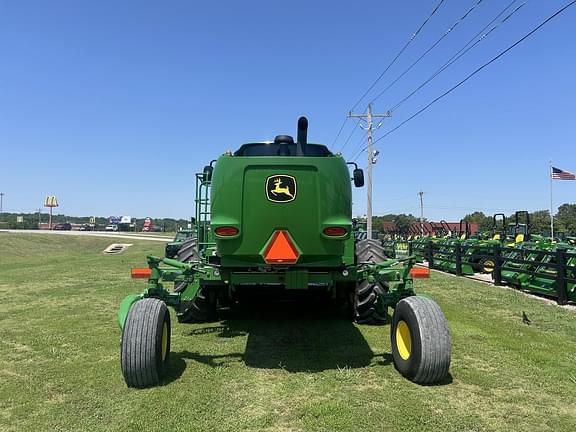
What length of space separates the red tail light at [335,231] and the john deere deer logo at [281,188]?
1.53ft

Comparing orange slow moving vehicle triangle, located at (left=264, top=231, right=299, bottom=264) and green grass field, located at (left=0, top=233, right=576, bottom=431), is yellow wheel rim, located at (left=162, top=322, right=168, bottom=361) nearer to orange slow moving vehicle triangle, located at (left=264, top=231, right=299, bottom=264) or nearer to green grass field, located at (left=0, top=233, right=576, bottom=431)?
green grass field, located at (left=0, top=233, right=576, bottom=431)

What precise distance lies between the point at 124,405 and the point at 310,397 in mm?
1553

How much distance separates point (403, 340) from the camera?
15.9 ft

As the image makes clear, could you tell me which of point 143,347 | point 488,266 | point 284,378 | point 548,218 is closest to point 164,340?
point 143,347

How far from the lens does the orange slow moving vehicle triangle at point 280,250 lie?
4625 millimetres

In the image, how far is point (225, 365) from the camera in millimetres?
5062

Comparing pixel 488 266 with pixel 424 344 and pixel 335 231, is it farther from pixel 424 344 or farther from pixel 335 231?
pixel 335 231

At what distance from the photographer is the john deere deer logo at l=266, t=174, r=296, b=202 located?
15.1 feet

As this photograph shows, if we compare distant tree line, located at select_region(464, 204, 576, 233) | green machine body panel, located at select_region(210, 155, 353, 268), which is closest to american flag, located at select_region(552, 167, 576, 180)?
green machine body panel, located at select_region(210, 155, 353, 268)

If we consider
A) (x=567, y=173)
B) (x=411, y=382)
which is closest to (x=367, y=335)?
(x=411, y=382)

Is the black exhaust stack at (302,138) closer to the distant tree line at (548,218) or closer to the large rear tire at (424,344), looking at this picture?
the large rear tire at (424,344)

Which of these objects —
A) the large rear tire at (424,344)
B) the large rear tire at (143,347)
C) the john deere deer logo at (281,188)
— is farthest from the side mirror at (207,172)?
the large rear tire at (424,344)

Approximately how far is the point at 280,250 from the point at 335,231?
1.87 ft

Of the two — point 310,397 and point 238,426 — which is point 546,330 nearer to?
point 310,397
